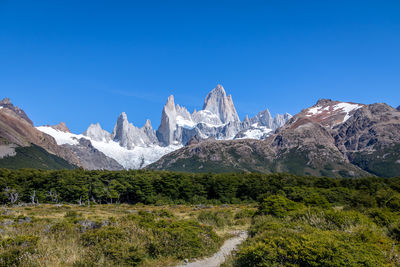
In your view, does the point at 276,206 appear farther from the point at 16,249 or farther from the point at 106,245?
the point at 16,249

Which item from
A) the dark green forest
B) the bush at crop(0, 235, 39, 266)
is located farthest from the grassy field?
the dark green forest

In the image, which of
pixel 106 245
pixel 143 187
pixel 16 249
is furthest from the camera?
pixel 143 187

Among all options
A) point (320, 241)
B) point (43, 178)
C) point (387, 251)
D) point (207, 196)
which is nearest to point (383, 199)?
point (387, 251)

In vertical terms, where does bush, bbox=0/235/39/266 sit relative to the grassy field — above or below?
above

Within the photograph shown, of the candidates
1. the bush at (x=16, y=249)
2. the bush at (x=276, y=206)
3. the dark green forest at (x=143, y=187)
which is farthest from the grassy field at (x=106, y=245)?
the dark green forest at (x=143, y=187)

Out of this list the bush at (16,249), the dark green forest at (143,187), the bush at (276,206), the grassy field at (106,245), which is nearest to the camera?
the bush at (16,249)

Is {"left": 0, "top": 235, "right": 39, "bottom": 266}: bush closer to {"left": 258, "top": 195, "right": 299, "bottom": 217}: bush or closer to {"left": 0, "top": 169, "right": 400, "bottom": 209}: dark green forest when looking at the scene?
{"left": 258, "top": 195, "right": 299, "bottom": 217}: bush

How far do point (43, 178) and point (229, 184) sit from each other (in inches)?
2207

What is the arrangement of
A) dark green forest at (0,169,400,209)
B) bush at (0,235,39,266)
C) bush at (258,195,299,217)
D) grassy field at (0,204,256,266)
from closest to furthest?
1. bush at (0,235,39,266)
2. grassy field at (0,204,256,266)
3. bush at (258,195,299,217)
4. dark green forest at (0,169,400,209)

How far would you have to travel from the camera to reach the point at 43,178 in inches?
3164

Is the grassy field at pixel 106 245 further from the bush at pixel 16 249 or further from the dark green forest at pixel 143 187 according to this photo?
the dark green forest at pixel 143 187

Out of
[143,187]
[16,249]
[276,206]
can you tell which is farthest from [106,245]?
[143,187]

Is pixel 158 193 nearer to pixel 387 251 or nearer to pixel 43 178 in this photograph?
pixel 43 178

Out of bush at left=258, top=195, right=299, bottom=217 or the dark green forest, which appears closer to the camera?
bush at left=258, top=195, right=299, bottom=217
